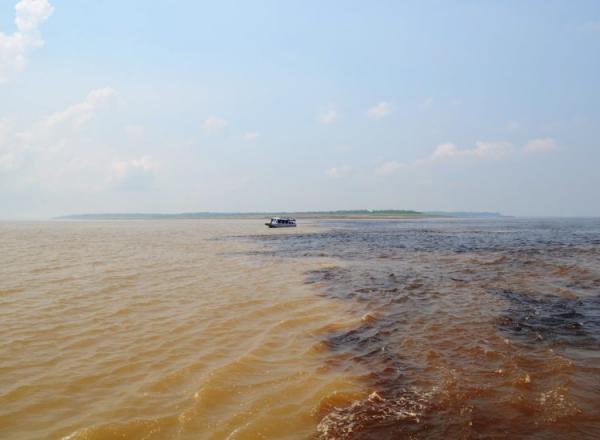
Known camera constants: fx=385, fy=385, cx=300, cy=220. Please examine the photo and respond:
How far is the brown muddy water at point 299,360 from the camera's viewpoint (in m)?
5.19

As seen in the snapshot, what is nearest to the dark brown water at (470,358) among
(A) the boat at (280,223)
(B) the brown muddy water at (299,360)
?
(B) the brown muddy water at (299,360)

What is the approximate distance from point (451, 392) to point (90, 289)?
1345 cm

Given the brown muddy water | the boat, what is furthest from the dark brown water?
the boat

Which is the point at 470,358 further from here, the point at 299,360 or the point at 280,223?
the point at 280,223

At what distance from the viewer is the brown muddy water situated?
519 centimetres

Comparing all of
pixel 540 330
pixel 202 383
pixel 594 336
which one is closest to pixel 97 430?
pixel 202 383

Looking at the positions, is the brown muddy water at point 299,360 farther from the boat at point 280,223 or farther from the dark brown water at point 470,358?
the boat at point 280,223

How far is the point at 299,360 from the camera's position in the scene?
7691 millimetres

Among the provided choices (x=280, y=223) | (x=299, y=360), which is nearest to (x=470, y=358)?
(x=299, y=360)

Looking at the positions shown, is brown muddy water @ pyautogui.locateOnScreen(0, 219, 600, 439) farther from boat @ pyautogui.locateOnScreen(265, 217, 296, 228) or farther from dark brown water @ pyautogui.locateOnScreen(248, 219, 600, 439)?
boat @ pyautogui.locateOnScreen(265, 217, 296, 228)

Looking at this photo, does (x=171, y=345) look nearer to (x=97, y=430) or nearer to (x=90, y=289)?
(x=97, y=430)

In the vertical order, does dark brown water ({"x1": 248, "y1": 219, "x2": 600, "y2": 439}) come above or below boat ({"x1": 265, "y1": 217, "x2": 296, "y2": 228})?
below

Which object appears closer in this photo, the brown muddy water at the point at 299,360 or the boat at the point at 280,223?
the brown muddy water at the point at 299,360

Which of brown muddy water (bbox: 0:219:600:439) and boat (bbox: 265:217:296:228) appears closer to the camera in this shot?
brown muddy water (bbox: 0:219:600:439)
